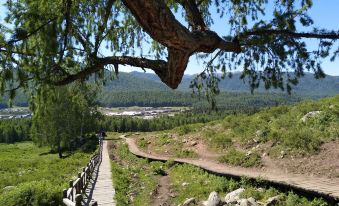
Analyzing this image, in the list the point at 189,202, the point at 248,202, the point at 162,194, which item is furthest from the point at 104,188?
the point at 248,202

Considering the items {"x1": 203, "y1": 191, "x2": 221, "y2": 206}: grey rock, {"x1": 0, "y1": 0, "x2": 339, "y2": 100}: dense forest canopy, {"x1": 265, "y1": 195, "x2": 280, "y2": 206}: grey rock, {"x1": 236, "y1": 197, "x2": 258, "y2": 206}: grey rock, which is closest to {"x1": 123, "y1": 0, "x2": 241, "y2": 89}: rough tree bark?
{"x1": 0, "y1": 0, "x2": 339, "y2": 100}: dense forest canopy

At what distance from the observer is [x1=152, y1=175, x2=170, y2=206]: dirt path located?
1744cm

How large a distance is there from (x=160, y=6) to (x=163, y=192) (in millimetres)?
14364

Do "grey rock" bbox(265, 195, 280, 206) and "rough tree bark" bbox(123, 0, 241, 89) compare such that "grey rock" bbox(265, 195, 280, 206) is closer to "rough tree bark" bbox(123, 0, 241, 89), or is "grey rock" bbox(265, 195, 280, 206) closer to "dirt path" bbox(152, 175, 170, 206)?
"dirt path" bbox(152, 175, 170, 206)

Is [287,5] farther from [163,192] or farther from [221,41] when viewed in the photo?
[163,192]

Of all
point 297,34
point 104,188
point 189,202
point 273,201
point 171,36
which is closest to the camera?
point 171,36

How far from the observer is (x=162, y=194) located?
19078mm

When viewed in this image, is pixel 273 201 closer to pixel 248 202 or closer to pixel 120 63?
pixel 248 202

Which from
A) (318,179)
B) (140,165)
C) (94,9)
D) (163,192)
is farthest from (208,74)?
(140,165)

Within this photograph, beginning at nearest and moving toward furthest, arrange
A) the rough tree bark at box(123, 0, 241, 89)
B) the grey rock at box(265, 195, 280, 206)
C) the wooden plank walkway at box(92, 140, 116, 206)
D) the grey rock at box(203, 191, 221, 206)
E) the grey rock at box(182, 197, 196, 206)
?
the rough tree bark at box(123, 0, 241, 89), the grey rock at box(265, 195, 280, 206), the grey rock at box(203, 191, 221, 206), the grey rock at box(182, 197, 196, 206), the wooden plank walkway at box(92, 140, 116, 206)

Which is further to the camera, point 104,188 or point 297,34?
point 104,188

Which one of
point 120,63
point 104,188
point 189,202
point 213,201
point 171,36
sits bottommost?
point 104,188

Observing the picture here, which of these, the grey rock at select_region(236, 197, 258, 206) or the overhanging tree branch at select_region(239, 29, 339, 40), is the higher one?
the overhanging tree branch at select_region(239, 29, 339, 40)

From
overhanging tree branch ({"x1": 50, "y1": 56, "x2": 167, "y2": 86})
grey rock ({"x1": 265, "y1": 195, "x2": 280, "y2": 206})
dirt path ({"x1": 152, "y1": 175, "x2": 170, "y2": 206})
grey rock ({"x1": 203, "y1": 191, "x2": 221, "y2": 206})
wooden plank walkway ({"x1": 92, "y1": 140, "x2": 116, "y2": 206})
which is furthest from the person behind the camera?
wooden plank walkway ({"x1": 92, "y1": 140, "x2": 116, "y2": 206})
